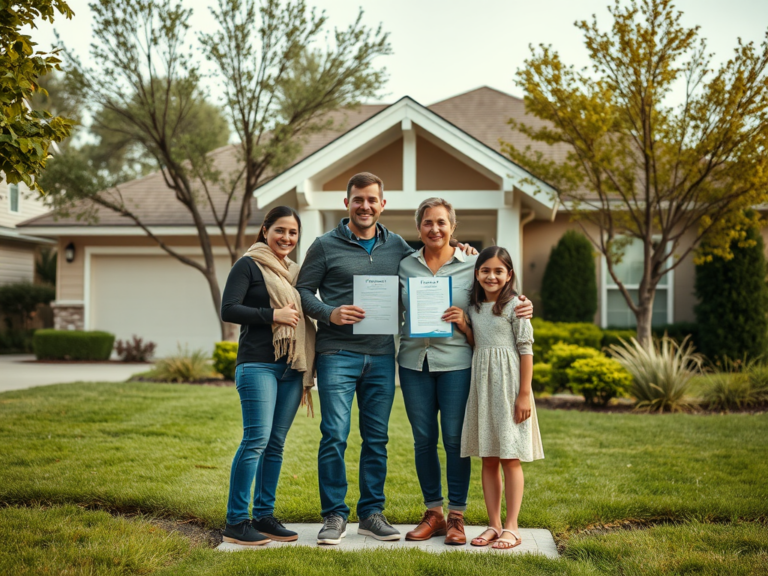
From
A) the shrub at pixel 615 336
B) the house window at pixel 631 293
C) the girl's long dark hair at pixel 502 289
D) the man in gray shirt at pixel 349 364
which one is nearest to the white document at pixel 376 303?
the man in gray shirt at pixel 349 364

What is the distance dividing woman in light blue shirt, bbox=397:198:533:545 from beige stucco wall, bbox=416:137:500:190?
6.65 metres

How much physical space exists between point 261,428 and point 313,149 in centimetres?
1293

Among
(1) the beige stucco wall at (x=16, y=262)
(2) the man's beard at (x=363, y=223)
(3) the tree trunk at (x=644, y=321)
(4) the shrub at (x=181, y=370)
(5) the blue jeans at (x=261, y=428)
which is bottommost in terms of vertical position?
(4) the shrub at (x=181, y=370)

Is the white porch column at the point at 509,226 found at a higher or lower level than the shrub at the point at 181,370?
higher

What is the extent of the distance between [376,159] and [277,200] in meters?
1.65

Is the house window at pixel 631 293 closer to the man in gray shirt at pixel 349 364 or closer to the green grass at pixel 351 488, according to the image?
the green grass at pixel 351 488

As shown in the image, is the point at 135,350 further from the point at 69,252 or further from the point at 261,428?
the point at 261,428

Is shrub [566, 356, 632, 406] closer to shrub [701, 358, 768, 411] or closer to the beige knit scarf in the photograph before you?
shrub [701, 358, 768, 411]

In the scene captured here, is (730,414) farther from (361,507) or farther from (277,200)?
(277,200)

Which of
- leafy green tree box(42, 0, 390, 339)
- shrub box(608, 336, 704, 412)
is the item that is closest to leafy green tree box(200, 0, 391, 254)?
leafy green tree box(42, 0, 390, 339)

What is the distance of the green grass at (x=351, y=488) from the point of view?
3.49 meters

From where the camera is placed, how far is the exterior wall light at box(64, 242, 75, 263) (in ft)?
50.4

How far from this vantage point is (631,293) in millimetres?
13211

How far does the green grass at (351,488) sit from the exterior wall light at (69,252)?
7.93 metres
